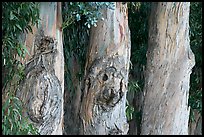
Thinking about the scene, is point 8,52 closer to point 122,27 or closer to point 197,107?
point 122,27

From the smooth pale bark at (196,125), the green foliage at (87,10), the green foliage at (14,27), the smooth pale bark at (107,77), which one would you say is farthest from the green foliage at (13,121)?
the smooth pale bark at (196,125)

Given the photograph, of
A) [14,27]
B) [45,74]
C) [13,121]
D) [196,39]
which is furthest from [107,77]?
[196,39]

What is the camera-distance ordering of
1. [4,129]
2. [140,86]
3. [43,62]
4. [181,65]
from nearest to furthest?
[4,129], [43,62], [181,65], [140,86]

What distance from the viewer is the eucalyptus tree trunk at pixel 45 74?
4.14 metres

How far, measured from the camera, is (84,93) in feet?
15.9

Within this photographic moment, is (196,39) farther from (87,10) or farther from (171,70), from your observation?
(87,10)

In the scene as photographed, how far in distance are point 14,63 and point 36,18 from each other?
38 cm

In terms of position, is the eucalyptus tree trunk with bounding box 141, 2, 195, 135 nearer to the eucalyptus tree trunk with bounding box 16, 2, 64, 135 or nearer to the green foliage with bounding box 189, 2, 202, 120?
the green foliage with bounding box 189, 2, 202, 120

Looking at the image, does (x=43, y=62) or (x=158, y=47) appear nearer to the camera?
(x=43, y=62)

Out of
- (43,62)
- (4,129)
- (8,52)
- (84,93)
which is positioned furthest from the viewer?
(84,93)

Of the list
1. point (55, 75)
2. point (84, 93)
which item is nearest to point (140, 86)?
point (84, 93)

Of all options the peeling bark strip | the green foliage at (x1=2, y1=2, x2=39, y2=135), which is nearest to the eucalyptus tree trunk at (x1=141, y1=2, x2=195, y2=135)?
the peeling bark strip

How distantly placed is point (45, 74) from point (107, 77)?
0.63 meters

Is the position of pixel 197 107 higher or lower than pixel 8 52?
lower
